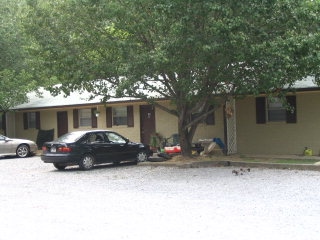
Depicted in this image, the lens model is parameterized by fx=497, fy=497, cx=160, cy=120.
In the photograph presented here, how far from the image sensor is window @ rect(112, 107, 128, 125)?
25358 millimetres

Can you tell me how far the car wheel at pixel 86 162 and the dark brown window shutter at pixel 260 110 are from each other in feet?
23.2

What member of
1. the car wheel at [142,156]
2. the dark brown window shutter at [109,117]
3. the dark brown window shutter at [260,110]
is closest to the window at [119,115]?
the dark brown window shutter at [109,117]

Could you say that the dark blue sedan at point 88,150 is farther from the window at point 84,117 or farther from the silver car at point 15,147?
the window at point 84,117

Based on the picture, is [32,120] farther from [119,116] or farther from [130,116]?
[130,116]

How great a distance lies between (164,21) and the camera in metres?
14.7

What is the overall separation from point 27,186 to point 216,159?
7.20 meters

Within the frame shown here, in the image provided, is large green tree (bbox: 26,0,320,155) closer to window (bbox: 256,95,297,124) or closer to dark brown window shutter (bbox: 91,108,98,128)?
window (bbox: 256,95,297,124)

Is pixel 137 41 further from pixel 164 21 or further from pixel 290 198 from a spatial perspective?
pixel 290 198

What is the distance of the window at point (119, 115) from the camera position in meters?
25.4

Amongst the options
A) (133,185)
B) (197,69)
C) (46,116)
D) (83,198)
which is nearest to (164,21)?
(197,69)

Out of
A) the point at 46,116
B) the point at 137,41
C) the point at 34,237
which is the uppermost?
the point at 137,41

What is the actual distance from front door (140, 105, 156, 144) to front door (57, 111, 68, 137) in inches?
213

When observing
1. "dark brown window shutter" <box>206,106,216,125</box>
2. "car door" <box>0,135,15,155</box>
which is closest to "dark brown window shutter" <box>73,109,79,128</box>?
"car door" <box>0,135,15,155</box>

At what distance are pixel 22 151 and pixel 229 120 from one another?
10.4 m
